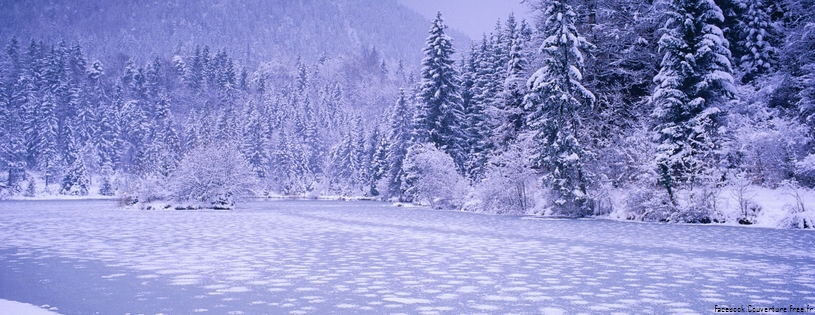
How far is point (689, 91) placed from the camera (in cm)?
2628

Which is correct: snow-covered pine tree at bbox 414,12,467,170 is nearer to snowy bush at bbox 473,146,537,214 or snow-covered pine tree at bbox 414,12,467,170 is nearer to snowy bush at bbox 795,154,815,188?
snowy bush at bbox 473,146,537,214

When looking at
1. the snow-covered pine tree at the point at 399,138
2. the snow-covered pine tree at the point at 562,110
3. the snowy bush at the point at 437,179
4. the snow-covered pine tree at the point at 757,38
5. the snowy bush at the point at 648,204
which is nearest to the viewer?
the snowy bush at the point at 648,204

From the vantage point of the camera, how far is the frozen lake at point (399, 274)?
661 cm

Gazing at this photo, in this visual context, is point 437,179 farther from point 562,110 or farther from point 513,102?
point 562,110

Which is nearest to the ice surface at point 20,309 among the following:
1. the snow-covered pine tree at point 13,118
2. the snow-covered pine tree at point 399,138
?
the snow-covered pine tree at point 399,138

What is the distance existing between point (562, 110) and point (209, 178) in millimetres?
24256

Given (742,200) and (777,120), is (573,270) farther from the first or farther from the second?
(777,120)

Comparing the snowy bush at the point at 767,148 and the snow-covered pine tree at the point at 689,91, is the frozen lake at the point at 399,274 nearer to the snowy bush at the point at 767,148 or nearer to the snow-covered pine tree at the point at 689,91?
the snowy bush at the point at 767,148

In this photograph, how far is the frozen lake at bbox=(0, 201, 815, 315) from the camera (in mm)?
6609

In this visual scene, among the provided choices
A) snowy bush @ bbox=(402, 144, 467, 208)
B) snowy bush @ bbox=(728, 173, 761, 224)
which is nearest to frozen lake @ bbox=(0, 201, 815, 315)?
snowy bush @ bbox=(728, 173, 761, 224)

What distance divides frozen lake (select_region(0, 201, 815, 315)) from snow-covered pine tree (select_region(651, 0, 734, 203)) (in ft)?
28.6

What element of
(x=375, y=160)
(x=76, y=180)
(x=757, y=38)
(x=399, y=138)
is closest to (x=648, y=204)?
(x=757, y=38)

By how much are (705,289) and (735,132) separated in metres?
20.7

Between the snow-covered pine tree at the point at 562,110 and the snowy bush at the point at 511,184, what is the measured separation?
2924 millimetres
